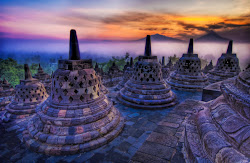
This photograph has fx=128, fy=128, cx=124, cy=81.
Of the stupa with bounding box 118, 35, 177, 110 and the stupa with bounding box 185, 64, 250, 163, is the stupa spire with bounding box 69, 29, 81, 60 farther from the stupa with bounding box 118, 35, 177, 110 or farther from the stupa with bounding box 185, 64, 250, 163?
the stupa with bounding box 185, 64, 250, 163

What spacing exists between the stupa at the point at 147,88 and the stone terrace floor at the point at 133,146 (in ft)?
5.02

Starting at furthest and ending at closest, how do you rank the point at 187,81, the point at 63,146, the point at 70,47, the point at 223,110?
the point at 187,81, the point at 70,47, the point at 63,146, the point at 223,110

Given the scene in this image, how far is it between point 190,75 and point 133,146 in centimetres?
861

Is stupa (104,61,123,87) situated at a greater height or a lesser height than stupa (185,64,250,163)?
lesser

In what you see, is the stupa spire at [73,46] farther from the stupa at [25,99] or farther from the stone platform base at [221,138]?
the stupa at [25,99]

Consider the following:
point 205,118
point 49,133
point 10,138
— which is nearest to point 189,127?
point 205,118

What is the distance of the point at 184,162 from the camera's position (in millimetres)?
2365

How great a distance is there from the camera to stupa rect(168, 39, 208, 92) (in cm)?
1010

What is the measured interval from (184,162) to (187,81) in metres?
8.90

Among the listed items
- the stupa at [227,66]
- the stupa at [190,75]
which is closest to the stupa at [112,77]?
the stupa at [190,75]

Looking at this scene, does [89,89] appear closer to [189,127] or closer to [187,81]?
[189,127]

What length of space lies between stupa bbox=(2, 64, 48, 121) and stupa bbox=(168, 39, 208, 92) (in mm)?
10064

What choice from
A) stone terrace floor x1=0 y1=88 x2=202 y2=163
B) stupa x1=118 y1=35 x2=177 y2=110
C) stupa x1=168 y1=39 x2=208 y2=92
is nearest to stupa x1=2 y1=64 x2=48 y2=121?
stone terrace floor x1=0 y1=88 x2=202 y2=163

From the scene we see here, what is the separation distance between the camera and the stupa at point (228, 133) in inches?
63.9
